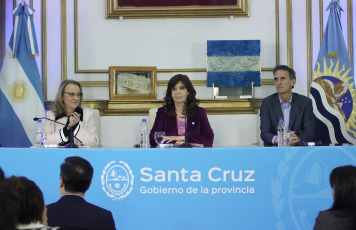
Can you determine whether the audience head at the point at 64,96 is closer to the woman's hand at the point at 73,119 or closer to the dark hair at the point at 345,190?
the woman's hand at the point at 73,119

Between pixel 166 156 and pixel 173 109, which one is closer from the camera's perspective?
pixel 166 156

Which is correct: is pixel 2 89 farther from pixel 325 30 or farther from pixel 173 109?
pixel 325 30

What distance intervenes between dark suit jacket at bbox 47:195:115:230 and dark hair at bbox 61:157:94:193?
0.09 m

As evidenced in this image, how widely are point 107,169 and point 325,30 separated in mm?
2872

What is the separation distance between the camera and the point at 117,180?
3.25m

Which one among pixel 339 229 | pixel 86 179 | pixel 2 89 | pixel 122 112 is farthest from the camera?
pixel 122 112

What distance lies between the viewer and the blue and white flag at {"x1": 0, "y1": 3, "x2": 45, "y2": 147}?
489cm

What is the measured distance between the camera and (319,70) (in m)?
5.15

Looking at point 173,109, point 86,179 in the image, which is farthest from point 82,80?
point 86,179

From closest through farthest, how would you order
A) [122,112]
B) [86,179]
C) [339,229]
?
[339,229] → [86,179] → [122,112]

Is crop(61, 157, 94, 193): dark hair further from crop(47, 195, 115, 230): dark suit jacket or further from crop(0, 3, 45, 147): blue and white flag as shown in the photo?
crop(0, 3, 45, 147): blue and white flag

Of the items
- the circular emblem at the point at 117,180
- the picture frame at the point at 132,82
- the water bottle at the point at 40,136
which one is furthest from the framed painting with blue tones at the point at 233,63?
the circular emblem at the point at 117,180

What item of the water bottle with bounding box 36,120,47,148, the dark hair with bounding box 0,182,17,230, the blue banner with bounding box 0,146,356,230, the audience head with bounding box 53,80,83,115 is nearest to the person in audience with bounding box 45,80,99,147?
the audience head with bounding box 53,80,83,115

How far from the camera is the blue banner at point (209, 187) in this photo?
3.23 metres
